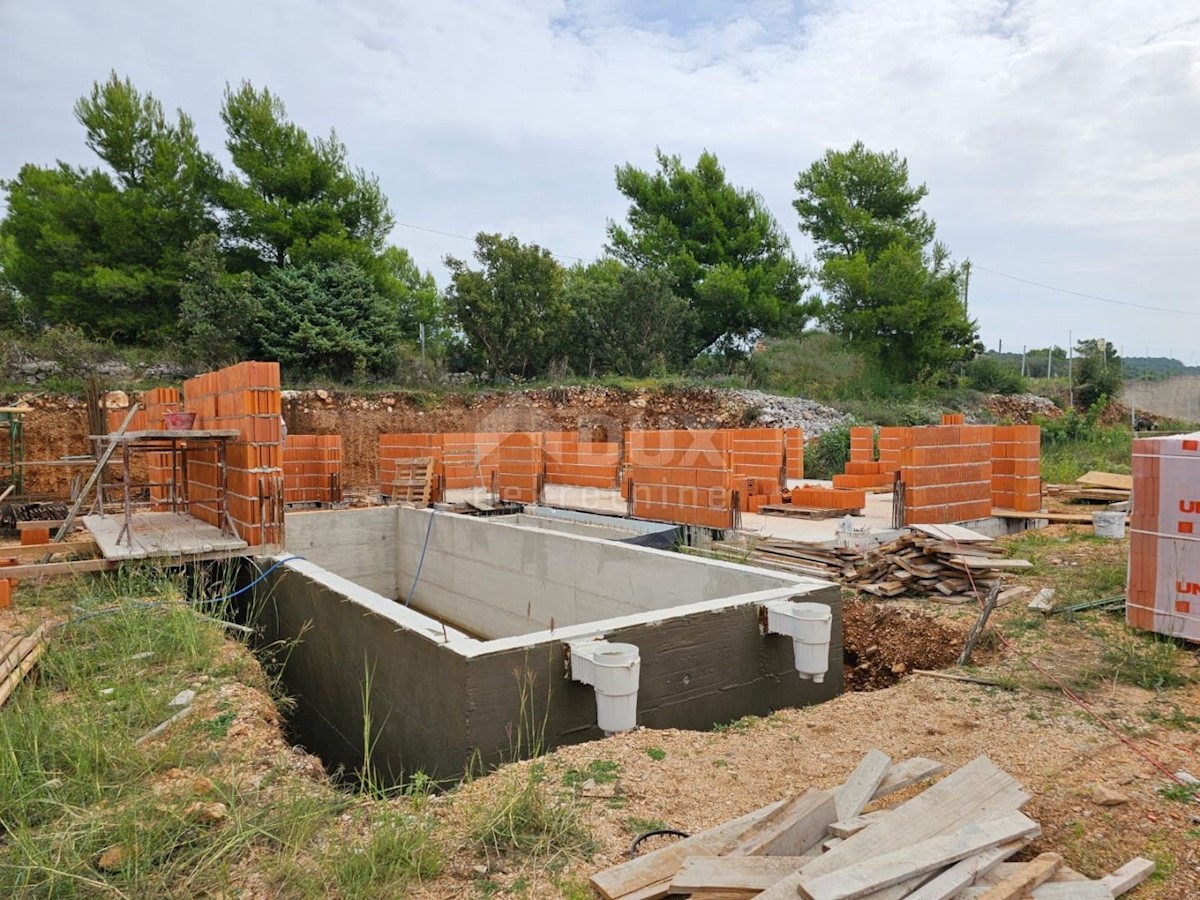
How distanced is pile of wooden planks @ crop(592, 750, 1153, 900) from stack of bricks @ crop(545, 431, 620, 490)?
44.4ft

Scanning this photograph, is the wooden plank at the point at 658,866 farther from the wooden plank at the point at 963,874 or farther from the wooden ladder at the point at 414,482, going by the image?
the wooden ladder at the point at 414,482

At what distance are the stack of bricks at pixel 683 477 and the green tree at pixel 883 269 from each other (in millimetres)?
20573

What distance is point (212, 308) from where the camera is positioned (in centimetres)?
2250

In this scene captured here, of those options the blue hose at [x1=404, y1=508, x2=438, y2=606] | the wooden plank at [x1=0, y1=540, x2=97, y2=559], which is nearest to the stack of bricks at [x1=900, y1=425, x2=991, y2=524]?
the blue hose at [x1=404, y1=508, x2=438, y2=606]

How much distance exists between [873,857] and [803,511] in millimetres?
9916

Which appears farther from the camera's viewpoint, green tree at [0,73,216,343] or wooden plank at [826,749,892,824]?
green tree at [0,73,216,343]

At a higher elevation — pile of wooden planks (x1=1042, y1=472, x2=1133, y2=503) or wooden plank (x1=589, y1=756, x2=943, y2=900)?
pile of wooden planks (x1=1042, y1=472, x2=1133, y2=503)

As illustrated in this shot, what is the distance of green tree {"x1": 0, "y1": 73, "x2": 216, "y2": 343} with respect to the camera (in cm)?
2347

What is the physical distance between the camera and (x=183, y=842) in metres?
2.91

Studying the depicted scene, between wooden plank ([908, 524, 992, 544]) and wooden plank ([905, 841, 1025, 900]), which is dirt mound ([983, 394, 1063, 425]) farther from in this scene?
wooden plank ([905, 841, 1025, 900])

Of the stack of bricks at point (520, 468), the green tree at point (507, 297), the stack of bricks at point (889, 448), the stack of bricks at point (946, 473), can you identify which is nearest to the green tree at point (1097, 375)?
the stack of bricks at point (889, 448)

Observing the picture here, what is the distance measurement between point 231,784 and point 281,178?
25.1 meters

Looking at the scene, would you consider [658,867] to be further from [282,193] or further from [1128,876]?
[282,193]

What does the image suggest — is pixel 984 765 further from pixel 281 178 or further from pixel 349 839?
pixel 281 178
